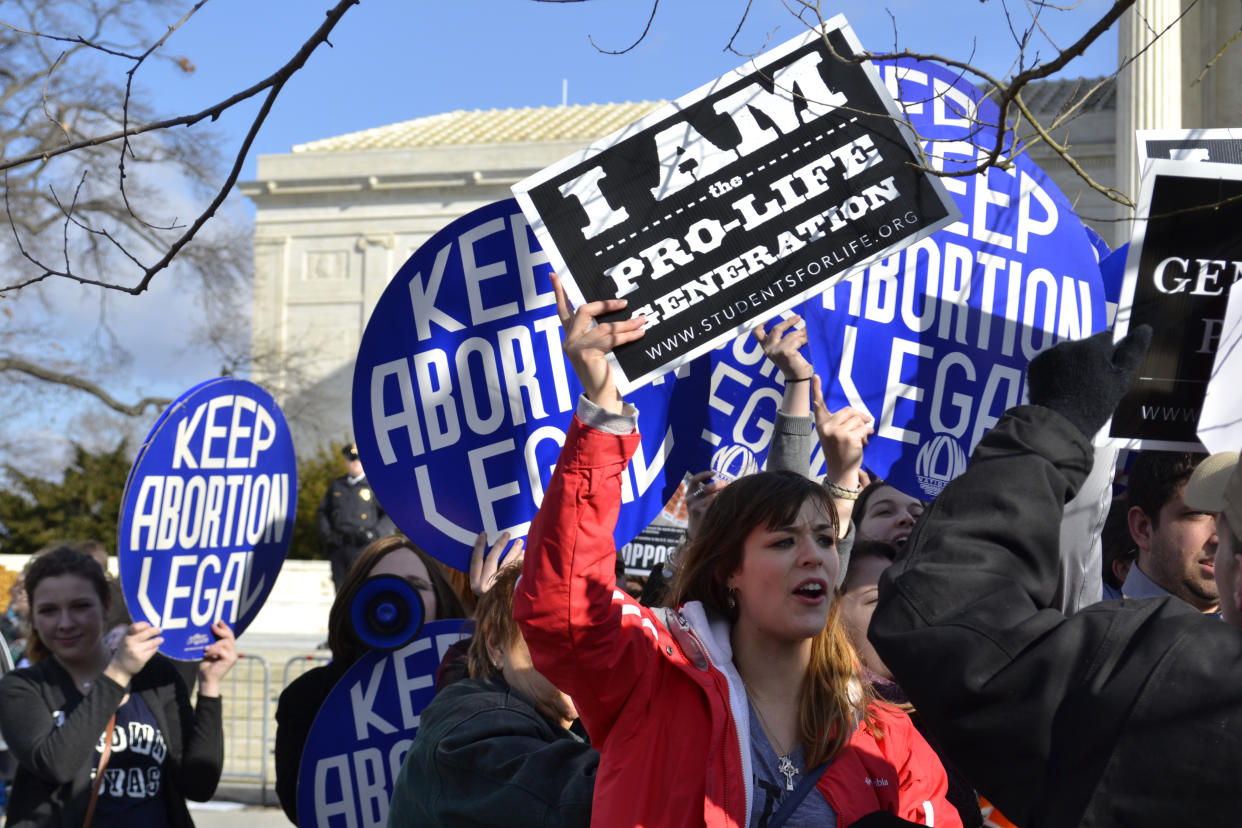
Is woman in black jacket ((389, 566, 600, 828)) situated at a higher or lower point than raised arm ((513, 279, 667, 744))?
lower

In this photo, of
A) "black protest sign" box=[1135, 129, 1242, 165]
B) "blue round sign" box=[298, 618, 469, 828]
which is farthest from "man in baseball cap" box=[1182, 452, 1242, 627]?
"blue round sign" box=[298, 618, 469, 828]

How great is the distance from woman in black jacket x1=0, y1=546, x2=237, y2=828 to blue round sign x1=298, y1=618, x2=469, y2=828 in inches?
16.4

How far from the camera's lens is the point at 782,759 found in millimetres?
2377

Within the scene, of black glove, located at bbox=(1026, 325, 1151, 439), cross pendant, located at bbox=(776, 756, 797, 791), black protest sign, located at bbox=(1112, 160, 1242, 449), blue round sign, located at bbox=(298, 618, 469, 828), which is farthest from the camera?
blue round sign, located at bbox=(298, 618, 469, 828)

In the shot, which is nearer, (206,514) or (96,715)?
(96,715)

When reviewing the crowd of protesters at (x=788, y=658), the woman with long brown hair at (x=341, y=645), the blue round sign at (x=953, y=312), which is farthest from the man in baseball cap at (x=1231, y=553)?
the woman with long brown hair at (x=341, y=645)

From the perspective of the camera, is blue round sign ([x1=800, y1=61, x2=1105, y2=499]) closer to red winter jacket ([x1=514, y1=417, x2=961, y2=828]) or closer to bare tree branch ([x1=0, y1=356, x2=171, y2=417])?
red winter jacket ([x1=514, y1=417, x2=961, y2=828])

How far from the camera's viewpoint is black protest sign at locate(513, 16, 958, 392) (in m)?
→ 2.96

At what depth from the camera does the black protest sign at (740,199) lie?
2.96 meters

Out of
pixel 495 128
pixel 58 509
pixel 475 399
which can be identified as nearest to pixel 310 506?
pixel 58 509

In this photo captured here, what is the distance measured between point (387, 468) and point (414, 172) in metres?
34.3

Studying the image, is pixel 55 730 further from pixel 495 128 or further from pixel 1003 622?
pixel 495 128

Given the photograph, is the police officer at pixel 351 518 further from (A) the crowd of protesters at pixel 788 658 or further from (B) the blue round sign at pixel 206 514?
(A) the crowd of protesters at pixel 788 658

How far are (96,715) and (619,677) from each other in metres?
2.12
